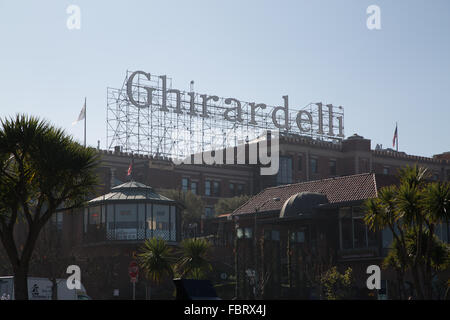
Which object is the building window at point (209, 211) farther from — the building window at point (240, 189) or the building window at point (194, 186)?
the building window at point (240, 189)

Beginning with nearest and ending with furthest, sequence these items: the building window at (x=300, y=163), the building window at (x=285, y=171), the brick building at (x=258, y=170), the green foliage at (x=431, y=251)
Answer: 1. the green foliage at (x=431, y=251)
2. the brick building at (x=258, y=170)
3. the building window at (x=285, y=171)
4. the building window at (x=300, y=163)

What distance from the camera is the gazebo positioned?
2386 inches

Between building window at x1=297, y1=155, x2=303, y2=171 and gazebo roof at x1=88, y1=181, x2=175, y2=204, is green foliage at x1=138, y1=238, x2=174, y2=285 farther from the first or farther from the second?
building window at x1=297, y1=155, x2=303, y2=171

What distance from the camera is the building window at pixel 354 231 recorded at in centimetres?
5725

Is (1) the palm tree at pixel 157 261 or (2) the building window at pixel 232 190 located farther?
(2) the building window at pixel 232 190

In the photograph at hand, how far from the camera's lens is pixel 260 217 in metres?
66.8

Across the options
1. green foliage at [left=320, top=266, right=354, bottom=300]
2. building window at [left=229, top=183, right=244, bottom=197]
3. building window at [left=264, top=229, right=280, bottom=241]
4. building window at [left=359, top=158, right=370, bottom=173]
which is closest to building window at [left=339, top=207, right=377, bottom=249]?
building window at [left=264, top=229, right=280, bottom=241]

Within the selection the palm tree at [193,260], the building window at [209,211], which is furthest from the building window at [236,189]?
the palm tree at [193,260]

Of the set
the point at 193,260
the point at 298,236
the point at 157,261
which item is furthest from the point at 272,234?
the point at 157,261

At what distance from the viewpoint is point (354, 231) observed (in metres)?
58.3

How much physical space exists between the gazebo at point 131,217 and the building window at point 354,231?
1435 centimetres

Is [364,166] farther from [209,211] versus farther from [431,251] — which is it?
[431,251]

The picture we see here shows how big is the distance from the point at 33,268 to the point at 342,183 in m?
27.8
